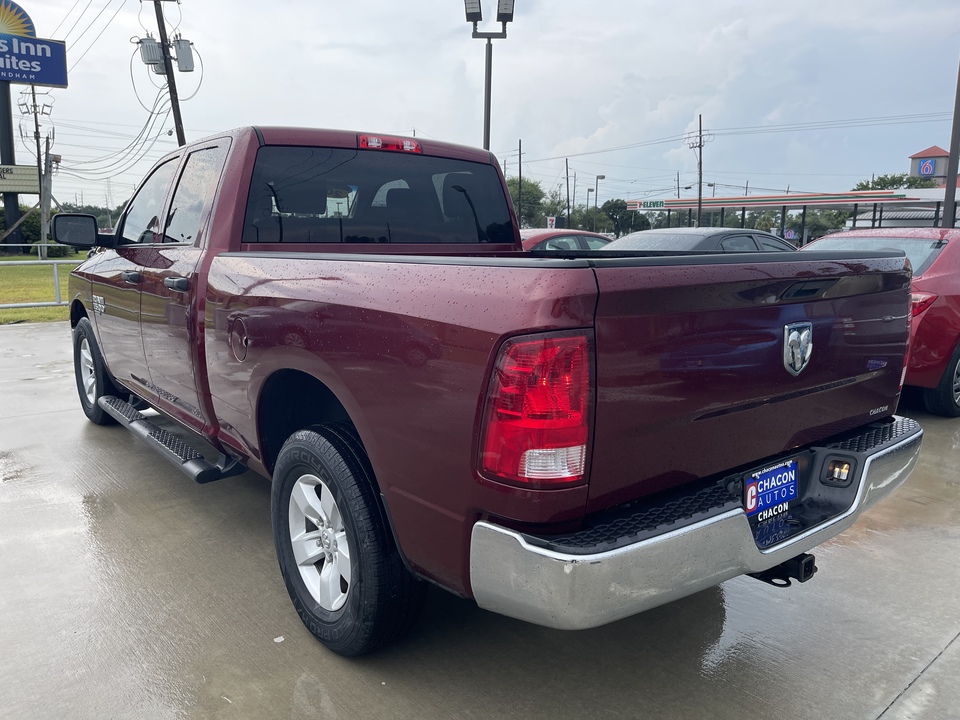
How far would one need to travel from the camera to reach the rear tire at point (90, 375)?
5.38 metres

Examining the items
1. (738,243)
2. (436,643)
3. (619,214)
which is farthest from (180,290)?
(619,214)

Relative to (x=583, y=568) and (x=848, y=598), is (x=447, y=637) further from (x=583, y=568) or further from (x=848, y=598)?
(x=848, y=598)

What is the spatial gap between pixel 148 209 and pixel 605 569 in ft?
12.6


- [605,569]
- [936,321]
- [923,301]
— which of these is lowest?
[605,569]

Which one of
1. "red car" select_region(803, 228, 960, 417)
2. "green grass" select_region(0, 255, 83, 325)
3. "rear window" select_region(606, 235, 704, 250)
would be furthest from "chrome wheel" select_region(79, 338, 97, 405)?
"red car" select_region(803, 228, 960, 417)

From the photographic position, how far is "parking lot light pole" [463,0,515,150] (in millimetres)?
12234

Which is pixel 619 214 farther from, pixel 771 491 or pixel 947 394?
pixel 771 491

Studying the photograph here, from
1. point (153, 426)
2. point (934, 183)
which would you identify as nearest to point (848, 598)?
point (153, 426)

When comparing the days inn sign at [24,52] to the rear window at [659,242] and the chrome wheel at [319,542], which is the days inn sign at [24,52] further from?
the chrome wheel at [319,542]

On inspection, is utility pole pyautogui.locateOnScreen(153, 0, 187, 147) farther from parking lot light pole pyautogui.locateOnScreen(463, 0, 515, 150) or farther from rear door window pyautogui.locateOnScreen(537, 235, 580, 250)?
rear door window pyautogui.locateOnScreen(537, 235, 580, 250)

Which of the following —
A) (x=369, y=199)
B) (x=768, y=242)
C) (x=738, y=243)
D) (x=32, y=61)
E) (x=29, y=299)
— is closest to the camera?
(x=369, y=199)

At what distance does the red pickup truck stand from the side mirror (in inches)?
50.1

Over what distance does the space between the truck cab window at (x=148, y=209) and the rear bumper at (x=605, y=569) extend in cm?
313

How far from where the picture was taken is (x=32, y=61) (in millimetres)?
34656
